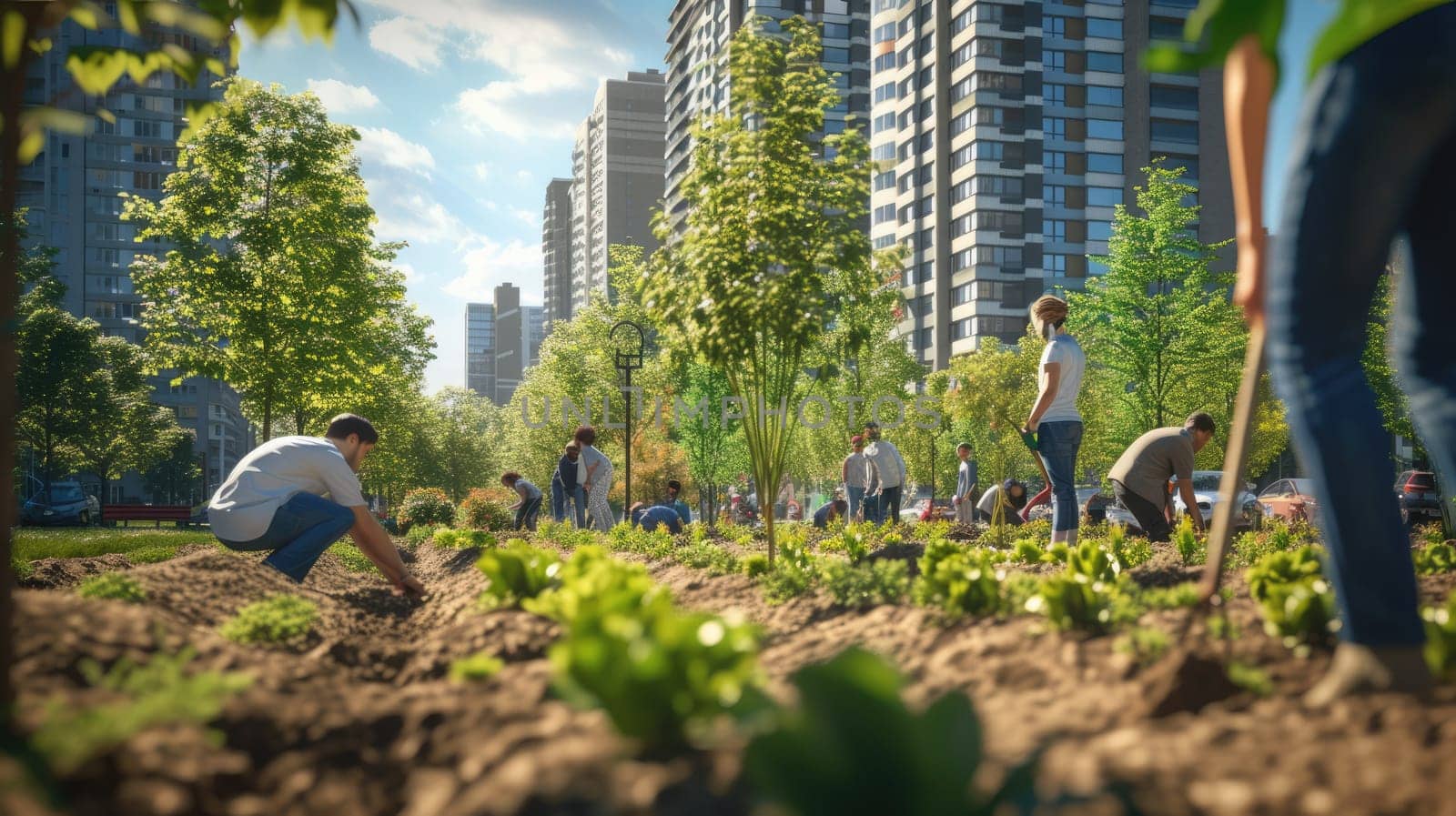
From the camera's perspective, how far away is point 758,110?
6.55 meters

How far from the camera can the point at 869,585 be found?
4.04m

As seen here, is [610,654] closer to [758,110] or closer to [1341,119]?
[1341,119]

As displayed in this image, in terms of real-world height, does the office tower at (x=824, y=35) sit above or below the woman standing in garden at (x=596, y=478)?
above

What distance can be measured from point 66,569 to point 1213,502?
854 inches

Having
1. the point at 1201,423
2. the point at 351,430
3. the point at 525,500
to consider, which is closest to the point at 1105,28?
the point at 525,500

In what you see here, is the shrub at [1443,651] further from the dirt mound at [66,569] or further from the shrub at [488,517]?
the shrub at [488,517]

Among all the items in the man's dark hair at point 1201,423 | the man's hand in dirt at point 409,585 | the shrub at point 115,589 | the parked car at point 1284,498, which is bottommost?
the parked car at point 1284,498

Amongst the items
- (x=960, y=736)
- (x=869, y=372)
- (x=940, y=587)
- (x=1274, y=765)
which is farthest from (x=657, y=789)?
(x=869, y=372)

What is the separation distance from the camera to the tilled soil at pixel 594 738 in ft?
4.30

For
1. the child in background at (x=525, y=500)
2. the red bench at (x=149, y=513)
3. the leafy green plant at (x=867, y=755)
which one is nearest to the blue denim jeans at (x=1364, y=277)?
the leafy green plant at (x=867, y=755)

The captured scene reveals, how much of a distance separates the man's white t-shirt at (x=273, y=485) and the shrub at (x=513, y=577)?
2688 millimetres

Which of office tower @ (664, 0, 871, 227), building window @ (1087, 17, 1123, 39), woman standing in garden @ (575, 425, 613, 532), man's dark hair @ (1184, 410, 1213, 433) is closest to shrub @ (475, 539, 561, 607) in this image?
man's dark hair @ (1184, 410, 1213, 433)

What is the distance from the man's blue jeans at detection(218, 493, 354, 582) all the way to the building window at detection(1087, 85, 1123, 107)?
74.4m

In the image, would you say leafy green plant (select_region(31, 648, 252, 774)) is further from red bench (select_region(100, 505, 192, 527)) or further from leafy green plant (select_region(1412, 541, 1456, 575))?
red bench (select_region(100, 505, 192, 527))
